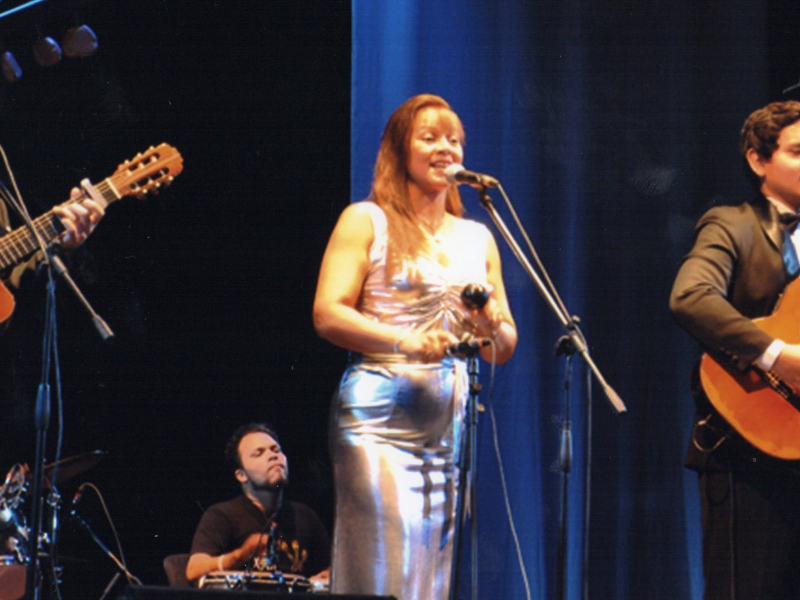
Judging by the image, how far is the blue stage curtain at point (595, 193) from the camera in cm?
447

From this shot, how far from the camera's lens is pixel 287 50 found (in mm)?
5324

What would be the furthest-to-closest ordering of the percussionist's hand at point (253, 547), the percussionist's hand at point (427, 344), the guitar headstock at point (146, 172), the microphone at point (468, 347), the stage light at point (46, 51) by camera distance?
the percussionist's hand at point (253, 547) → the guitar headstock at point (146, 172) → the stage light at point (46, 51) → the percussionist's hand at point (427, 344) → the microphone at point (468, 347)

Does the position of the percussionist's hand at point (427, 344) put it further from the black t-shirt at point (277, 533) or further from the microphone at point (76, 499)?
the microphone at point (76, 499)

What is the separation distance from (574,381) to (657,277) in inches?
24.3

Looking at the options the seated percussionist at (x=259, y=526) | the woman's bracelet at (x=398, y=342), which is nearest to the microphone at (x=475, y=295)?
the woman's bracelet at (x=398, y=342)

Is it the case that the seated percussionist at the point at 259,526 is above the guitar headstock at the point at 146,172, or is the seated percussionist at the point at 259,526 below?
below

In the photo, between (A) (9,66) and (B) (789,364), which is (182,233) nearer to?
(A) (9,66)

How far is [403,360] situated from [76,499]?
2.84 metres

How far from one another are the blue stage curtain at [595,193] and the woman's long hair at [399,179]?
1128 mm

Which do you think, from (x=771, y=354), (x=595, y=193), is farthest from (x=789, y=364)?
(x=595, y=193)

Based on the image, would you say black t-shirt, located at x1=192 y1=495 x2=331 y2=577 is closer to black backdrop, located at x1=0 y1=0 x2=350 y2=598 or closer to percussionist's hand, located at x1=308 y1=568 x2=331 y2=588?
percussionist's hand, located at x1=308 y1=568 x2=331 y2=588

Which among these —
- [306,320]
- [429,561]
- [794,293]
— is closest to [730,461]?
[794,293]

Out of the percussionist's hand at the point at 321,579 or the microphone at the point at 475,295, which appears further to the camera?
the percussionist's hand at the point at 321,579

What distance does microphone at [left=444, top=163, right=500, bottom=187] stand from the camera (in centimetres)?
286
